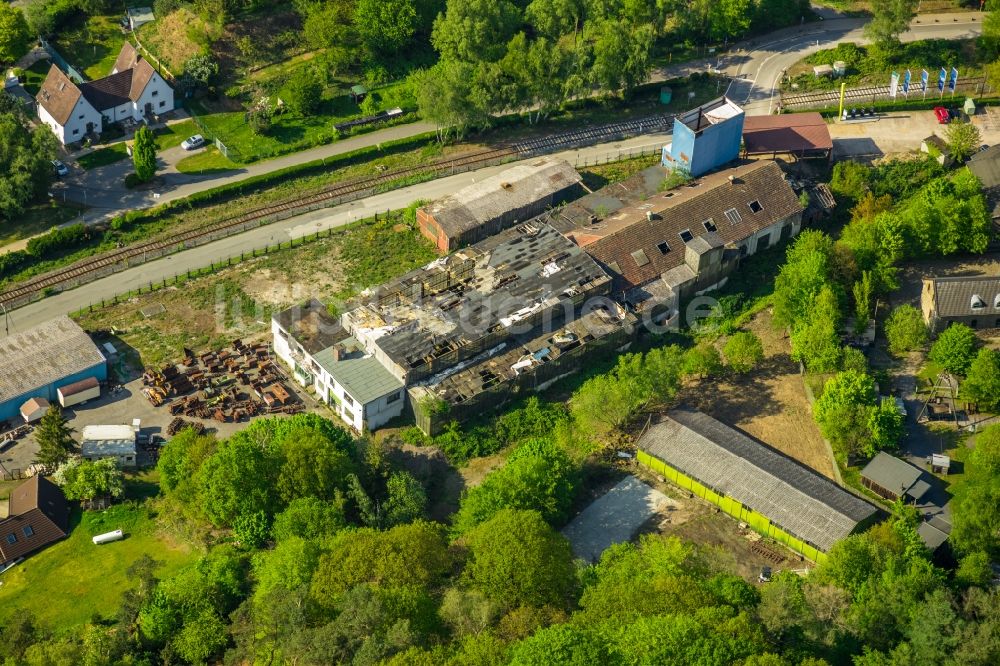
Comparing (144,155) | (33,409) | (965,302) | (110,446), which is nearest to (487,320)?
(110,446)

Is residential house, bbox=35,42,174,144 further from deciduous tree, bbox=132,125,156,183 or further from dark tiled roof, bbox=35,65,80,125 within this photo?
deciduous tree, bbox=132,125,156,183

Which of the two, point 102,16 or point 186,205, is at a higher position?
point 102,16

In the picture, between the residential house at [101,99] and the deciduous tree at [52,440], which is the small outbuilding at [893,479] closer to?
the deciduous tree at [52,440]

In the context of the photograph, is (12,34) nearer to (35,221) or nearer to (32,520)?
(35,221)

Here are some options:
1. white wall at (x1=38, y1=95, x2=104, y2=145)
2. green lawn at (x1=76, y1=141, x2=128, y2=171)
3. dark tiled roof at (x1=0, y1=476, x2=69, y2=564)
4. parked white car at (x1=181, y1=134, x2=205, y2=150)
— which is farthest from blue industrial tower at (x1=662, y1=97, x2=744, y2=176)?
dark tiled roof at (x1=0, y1=476, x2=69, y2=564)

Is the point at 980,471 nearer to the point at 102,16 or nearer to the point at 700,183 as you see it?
the point at 700,183

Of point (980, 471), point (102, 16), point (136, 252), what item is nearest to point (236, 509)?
point (136, 252)
